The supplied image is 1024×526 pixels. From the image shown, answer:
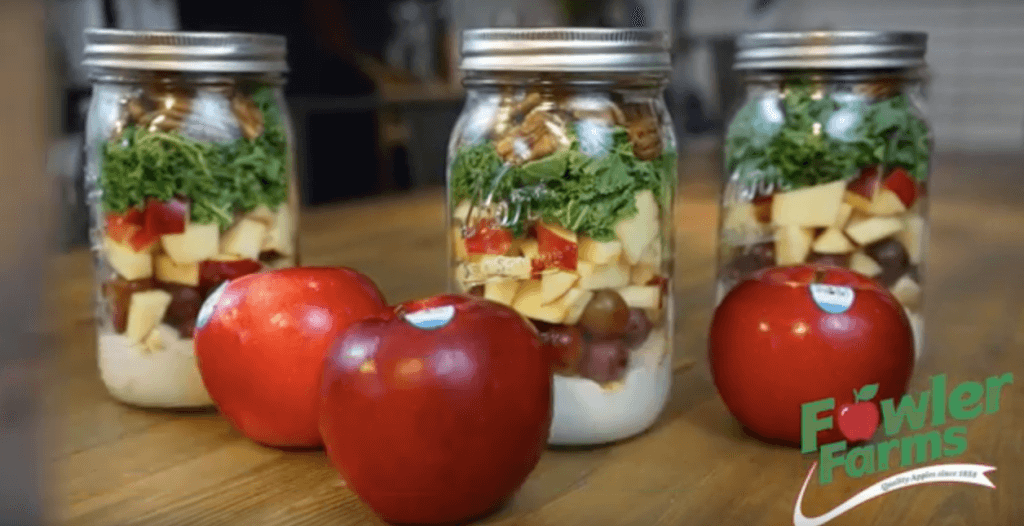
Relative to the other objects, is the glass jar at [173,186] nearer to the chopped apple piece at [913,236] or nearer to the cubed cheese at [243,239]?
the cubed cheese at [243,239]

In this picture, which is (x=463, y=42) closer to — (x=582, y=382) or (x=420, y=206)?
(x=582, y=382)

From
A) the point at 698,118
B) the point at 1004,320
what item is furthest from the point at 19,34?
the point at 698,118

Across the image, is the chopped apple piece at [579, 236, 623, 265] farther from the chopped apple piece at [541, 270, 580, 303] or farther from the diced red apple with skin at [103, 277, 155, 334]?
the diced red apple with skin at [103, 277, 155, 334]

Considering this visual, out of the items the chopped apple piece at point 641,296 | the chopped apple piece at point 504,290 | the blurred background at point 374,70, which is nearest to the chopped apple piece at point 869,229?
the chopped apple piece at point 641,296

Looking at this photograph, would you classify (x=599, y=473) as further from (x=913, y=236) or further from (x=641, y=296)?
(x=913, y=236)

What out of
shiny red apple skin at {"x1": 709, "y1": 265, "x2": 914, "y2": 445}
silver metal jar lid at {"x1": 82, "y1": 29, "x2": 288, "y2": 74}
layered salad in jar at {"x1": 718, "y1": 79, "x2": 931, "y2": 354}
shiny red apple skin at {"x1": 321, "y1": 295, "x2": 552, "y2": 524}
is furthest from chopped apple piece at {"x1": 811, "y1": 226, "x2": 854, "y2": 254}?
silver metal jar lid at {"x1": 82, "y1": 29, "x2": 288, "y2": 74}

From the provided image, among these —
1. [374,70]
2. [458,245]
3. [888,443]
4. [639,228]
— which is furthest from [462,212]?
[374,70]

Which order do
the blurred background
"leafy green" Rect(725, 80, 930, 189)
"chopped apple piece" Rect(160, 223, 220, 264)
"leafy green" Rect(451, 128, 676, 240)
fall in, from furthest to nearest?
the blurred background, "leafy green" Rect(725, 80, 930, 189), "chopped apple piece" Rect(160, 223, 220, 264), "leafy green" Rect(451, 128, 676, 240)
